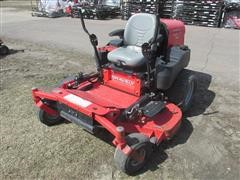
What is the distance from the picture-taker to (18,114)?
13.9 ft

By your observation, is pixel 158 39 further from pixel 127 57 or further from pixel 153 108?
pixel 153 108

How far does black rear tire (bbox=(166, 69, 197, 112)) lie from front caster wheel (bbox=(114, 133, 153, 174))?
115cm

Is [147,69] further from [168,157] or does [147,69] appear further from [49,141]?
[49,141]

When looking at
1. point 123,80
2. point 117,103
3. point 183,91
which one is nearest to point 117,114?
point 117,103

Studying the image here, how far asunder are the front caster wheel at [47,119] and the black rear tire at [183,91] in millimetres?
1741

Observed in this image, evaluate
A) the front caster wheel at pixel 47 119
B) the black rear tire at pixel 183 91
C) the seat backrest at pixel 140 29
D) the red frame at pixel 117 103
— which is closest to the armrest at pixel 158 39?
the seat backrest at pixel 140 29

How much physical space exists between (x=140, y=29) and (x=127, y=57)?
0.62 m

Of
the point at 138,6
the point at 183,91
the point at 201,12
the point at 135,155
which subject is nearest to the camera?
the point at 135,155

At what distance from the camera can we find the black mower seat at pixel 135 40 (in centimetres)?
373

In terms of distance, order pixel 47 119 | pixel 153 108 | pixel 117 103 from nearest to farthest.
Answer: pixel 153 108 → pixel 117 103 → pixel 47 119

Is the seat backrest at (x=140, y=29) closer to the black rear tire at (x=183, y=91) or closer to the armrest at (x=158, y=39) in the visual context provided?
the armrest at (x=158, y=39)

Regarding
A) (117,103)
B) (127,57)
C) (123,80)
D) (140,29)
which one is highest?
(140,29)

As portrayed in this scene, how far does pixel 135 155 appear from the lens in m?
2.99

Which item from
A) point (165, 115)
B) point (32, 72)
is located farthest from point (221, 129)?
point (32, 72)
